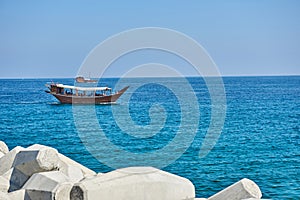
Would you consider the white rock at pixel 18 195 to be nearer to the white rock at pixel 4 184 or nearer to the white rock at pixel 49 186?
the white rock at pixel 49 186

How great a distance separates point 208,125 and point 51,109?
2525 centimetres

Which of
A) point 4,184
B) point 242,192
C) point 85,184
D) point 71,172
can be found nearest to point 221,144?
point 71,172

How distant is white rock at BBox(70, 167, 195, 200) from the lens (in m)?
8.46

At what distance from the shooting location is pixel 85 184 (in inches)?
336

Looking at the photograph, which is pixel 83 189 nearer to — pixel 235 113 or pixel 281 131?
pixel 281 131

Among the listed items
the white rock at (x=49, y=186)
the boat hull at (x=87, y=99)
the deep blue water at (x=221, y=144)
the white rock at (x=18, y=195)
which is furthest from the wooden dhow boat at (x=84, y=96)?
the white rock at (x=18, y=195)

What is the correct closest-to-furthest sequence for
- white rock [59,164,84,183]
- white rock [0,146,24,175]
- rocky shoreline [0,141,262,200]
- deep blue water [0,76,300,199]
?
rocky shoreline [0,141,262,200] < white rock [59,164,84,183] < white rock [0,146,24,175] < deep blue water [0,76,300,199]

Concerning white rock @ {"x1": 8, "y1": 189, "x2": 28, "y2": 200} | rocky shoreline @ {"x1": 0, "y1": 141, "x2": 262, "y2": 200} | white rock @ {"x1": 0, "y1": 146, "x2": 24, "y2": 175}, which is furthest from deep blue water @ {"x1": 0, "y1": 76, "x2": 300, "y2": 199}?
white rock @ {"x1": 8, "y1": 189, "x2": 28, "y2": 200}

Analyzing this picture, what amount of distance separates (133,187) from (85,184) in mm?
Result: 881

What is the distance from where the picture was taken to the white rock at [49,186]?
8703 millimetres

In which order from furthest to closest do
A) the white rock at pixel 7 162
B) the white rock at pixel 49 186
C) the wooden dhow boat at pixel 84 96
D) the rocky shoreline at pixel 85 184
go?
the wooden dhow boat at pixel 84 96
the white rock at pixel 7 162
the white rock at pixel 49 186
the rocky shoreline at pixel 85 184

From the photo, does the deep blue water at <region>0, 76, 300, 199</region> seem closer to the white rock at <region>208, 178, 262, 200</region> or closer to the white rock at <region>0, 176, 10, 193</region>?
the white rock at <region>208, 178, 262, 200</region>

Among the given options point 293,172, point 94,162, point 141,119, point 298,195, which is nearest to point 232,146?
point 293,172

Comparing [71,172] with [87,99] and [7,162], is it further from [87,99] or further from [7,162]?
[87,99]
